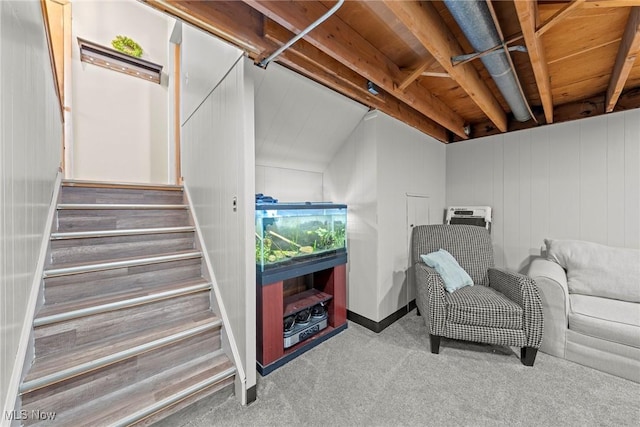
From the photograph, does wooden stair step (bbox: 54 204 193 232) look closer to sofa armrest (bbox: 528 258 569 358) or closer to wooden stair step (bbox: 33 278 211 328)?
wooden stair step (bbox: 33 278 211 328)

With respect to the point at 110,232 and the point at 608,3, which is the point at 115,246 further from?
the point at 608,3

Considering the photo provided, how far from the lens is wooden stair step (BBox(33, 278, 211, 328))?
4.37 feet

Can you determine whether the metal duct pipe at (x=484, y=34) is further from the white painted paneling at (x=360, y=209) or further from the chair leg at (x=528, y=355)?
the chair leg at (x=528, y=355)

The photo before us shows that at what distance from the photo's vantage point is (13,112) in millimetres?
970

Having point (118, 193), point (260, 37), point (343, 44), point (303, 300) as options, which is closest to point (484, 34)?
point (343, 44)

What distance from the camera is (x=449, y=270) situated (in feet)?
7.24

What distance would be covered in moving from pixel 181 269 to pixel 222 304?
507 mm

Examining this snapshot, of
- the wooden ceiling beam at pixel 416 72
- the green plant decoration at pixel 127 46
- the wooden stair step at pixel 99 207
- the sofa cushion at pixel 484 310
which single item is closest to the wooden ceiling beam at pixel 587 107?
the wooden ceiling beam at pixel 416 72

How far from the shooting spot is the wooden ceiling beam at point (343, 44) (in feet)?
4.15

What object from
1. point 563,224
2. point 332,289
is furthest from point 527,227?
point 332,289

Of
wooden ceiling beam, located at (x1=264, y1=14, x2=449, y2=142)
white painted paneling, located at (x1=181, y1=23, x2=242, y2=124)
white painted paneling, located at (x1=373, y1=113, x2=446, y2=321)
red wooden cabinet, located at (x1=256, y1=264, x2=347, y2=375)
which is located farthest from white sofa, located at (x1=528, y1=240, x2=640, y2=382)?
white painted paneling, located at (x1=181, y1=23, x2=242, y2=124)

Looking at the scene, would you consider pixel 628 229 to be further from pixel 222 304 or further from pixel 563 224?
pixel 222 304

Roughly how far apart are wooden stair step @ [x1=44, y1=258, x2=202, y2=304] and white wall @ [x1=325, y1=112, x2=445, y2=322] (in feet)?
4.94

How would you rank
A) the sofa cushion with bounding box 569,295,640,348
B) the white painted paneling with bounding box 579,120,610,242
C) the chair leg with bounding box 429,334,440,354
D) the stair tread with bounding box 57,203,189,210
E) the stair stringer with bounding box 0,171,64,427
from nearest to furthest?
the stair stringer with bounding box 0,171,64,427, the sofa cushion with bounding box 569,295,640,348, the stair tread with bounding box 57,203,189,210, the chair leg with bounding box 429,334,440,354, the white painted paneling with bounding box 579,120,610,242
